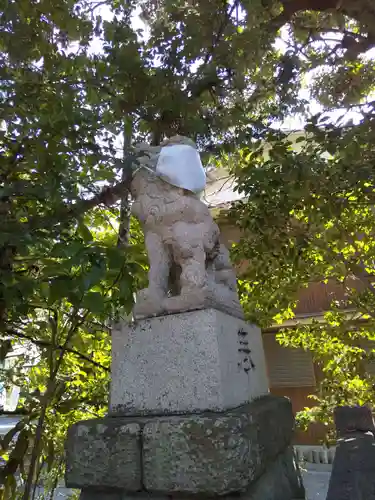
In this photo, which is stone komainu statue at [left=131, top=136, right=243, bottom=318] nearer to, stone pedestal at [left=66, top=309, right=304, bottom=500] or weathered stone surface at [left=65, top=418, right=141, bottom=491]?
stone pedestal at [left=66, top=309, right=304, bottom=500]

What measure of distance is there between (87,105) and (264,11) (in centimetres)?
189

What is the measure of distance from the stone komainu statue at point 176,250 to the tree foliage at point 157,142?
0.15 m

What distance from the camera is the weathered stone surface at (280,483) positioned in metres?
1.74

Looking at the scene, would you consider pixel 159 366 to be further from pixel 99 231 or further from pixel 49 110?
pixel 99 231

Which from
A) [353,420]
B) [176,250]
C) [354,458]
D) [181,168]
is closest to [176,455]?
[176,250]

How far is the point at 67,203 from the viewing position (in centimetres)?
226

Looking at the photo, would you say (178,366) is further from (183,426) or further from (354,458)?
(354,458)

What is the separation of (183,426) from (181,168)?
135cm

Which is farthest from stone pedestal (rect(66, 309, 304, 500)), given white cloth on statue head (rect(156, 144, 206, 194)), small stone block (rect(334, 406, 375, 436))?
small stone block (rect(334, 406, 375, 436))

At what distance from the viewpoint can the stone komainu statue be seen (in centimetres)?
204

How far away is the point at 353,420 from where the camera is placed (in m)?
2.93

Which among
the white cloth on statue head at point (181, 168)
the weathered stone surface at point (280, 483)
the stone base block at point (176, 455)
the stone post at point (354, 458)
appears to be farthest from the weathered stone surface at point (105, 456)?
the white cloth on statue head at point (181, 168)

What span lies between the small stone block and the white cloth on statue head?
1984mm

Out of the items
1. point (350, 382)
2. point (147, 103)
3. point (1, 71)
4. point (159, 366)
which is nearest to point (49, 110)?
point (1, 71)
